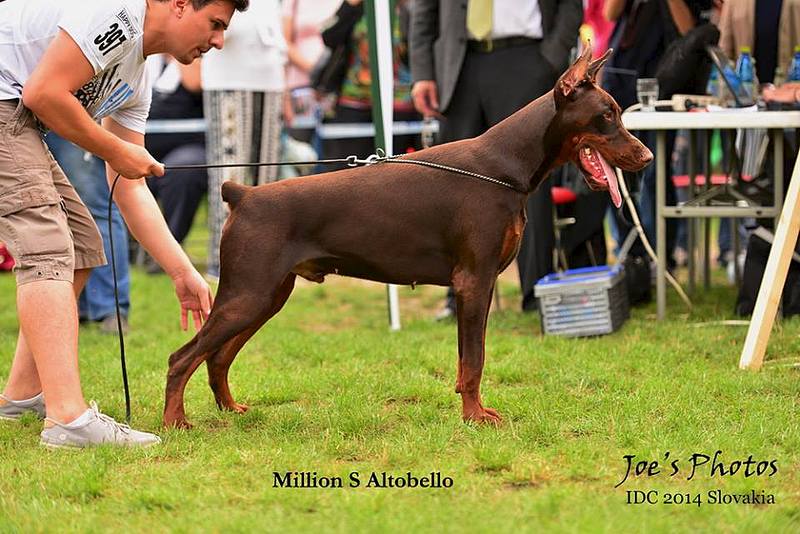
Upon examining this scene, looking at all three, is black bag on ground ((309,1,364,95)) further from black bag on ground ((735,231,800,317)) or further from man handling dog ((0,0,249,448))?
man handling dog ((0,0,249,448))

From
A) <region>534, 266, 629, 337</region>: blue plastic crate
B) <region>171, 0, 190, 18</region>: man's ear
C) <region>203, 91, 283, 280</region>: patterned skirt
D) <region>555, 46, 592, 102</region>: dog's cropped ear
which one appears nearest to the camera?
<region>171, 0, 190, 18</region>: man's ear

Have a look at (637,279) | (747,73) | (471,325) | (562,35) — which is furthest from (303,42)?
(471,325)

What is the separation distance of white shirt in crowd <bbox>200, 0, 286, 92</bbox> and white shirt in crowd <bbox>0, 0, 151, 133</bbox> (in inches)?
185

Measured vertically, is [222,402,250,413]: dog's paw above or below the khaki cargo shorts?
below

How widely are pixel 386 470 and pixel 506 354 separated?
2.10 metres

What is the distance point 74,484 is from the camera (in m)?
3.64

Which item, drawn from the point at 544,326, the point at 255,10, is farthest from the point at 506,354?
the point at 255,10

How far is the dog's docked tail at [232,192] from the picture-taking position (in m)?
4.21

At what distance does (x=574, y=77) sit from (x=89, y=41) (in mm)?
1747

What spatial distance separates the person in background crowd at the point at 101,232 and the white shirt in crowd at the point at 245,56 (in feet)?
6.35

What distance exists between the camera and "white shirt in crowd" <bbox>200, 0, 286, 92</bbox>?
8.88 meters

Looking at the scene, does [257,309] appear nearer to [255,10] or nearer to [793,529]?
[793,529]

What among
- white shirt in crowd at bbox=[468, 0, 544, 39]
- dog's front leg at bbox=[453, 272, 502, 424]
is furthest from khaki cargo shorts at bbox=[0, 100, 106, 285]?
white shirt in crowd at bbox=[468, 0, 544, 39]

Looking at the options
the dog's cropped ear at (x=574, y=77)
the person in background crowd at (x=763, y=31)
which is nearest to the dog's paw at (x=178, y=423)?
the dog's cropped ear at (x=574, y=77)
